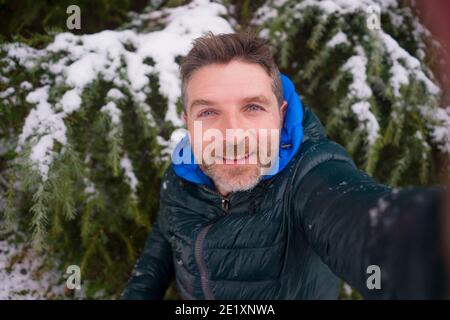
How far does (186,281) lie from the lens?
1.96 metres

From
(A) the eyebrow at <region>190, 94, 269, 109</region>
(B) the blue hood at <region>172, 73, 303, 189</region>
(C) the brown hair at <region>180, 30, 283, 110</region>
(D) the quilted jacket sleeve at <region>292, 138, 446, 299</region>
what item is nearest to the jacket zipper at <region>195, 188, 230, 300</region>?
(B) the blue hood at <region>172, 73, 303, 189</region>

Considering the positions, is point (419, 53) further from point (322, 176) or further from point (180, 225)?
point (180, 225)

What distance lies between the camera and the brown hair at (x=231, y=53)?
1.60 metres

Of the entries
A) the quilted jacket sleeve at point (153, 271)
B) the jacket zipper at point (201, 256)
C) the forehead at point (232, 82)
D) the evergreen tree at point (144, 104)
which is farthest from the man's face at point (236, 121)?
the quilted jacket sleeve at point (153, 271)

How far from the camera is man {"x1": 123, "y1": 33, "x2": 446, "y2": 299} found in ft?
4.42

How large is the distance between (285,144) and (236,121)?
280 mm

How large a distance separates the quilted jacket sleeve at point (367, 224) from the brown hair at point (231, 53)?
46cm

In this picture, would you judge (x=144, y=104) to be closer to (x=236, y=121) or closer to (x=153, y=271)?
(x=236, y=121)

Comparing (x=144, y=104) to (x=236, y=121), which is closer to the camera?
(x=236, y=121)

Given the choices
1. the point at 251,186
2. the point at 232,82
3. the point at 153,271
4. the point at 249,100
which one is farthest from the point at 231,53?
the point at 153,271

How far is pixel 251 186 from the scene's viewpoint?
5.13 ft

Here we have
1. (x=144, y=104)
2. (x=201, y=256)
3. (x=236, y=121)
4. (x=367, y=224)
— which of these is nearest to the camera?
(x=367, y=224)

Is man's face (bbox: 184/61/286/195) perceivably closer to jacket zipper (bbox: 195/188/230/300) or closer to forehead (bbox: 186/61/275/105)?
forehead (bbox: 186/61/275/105)
